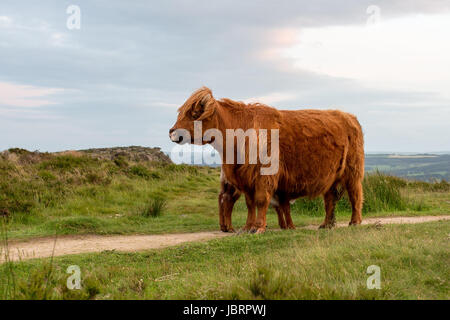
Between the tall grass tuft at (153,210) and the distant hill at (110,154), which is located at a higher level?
the distant hill at (110,154)

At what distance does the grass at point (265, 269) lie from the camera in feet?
13.3

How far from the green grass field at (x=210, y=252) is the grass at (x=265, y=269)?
1cm

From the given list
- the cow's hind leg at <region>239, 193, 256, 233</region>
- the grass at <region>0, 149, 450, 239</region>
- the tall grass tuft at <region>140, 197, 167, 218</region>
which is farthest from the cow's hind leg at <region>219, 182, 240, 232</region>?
the tall grass tuft at <region>140, 197, 167, 218</region>

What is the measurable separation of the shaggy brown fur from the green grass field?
0.82 metres

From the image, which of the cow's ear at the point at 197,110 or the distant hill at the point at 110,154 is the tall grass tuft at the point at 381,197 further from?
the distant hill at the point at 110,154

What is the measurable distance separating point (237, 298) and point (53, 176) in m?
13.8

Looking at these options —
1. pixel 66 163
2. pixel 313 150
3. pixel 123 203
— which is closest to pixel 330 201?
pixel 313 150

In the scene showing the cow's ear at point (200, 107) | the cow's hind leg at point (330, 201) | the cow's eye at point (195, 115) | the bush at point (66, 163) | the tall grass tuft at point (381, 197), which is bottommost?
the tall grass tuft at point (381, 197)

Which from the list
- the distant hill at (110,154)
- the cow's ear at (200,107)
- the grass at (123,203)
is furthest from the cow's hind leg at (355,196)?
the distant hill at (110,154)

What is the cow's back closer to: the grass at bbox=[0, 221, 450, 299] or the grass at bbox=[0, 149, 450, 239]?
the grass at bbox=[0, 221, 450, 299]

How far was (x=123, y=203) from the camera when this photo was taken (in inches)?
570

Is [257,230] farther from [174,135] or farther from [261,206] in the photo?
[174,135]

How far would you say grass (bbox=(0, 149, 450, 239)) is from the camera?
36.1 feet
